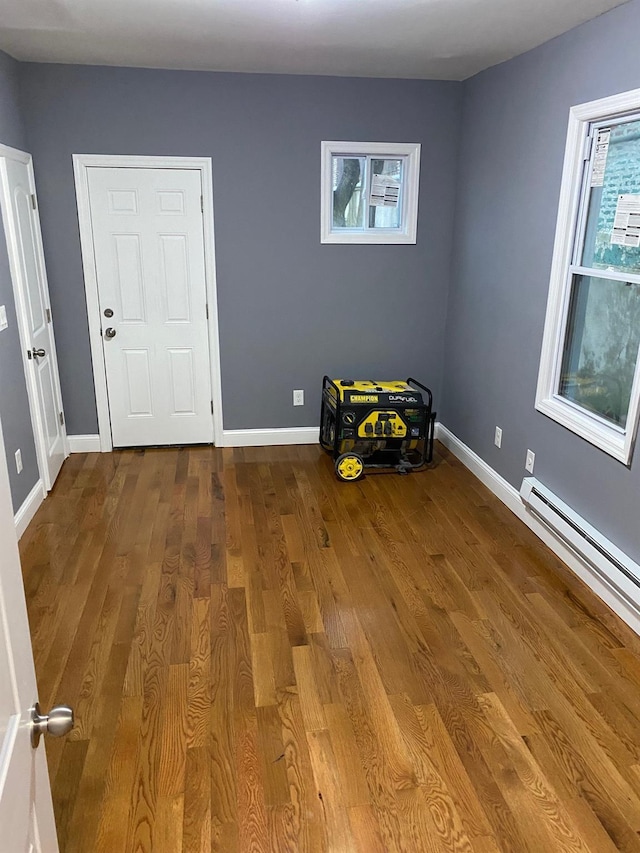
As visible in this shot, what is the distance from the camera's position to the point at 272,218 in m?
4.38

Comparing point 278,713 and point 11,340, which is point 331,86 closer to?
point 11,340

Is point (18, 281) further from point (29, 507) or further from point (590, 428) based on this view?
point (590, 428)

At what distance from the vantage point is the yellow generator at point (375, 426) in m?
4.24

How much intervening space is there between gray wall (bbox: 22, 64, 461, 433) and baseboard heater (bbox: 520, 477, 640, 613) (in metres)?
1.71

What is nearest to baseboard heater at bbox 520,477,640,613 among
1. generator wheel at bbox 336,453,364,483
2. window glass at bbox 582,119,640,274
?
generator wheel at bbox 336,453,364,483

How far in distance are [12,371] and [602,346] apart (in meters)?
3.14

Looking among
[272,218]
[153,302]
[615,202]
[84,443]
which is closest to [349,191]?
[272,218]

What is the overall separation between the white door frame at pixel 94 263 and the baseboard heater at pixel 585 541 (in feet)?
7.68

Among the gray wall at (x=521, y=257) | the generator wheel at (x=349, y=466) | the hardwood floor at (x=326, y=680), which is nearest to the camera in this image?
the hardwood floor at (x=326, y=680)

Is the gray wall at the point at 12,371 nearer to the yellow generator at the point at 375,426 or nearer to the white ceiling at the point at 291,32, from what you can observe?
the white ceiling at the point at 291,32

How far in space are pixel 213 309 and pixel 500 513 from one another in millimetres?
2417

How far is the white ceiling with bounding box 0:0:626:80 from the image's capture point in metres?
2.74

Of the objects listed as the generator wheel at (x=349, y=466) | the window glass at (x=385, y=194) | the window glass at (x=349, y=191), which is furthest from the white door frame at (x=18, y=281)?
the window glass at (x=385, y=194)

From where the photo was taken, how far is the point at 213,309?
176 inches
